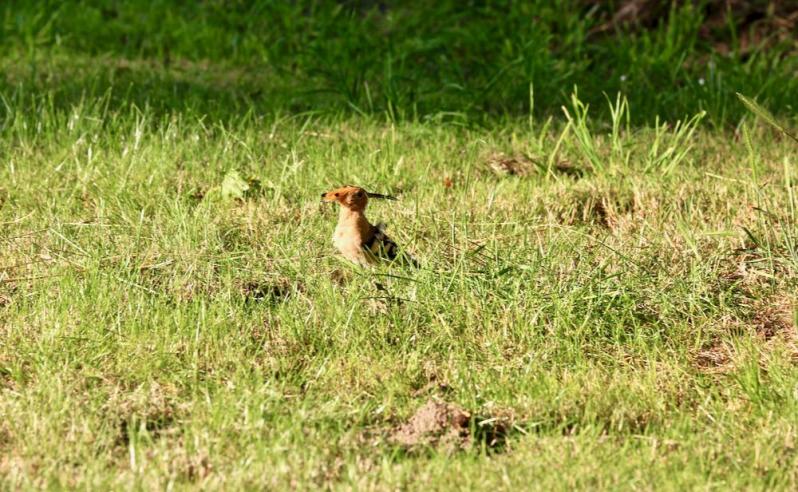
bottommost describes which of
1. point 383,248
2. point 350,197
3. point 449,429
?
point 449,429

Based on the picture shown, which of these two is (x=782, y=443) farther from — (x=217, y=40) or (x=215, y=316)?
(x=217, y=40)

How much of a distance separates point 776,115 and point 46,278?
4.19m

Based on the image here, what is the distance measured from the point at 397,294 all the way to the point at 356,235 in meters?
0.27

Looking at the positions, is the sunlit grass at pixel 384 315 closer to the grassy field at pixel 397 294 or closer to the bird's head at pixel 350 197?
the grassy field at pixel 397 294

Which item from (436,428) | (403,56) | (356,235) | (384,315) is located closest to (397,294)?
(384,315)

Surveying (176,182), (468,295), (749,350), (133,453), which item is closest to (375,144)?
(176,182)

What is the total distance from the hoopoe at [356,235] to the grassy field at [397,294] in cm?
8

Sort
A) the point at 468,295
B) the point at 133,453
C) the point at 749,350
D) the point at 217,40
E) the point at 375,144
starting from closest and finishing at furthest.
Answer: the point at 133,453 < the point at 749,350 < the point at 468,295 < the point at 375,144 < the point at 217,40

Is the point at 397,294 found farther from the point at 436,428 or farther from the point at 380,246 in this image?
the point at 436,428

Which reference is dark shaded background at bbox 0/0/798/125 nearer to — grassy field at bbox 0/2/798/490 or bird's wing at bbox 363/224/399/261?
grassy field at bbox 0/2/798/490

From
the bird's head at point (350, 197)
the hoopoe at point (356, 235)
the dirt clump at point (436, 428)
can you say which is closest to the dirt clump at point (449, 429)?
the dirt clump at point (436, 428)

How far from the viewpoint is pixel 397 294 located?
4.60 meters

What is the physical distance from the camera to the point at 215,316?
443 centimetres

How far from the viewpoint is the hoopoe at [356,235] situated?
15.4 feet
